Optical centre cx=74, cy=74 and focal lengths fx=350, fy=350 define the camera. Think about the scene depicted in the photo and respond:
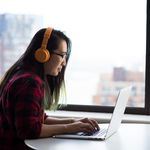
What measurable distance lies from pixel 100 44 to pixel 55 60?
997 mm

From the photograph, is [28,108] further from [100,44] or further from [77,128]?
[100,44]

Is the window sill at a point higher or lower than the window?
lower

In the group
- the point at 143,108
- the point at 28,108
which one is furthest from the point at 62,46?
the point at 143,108

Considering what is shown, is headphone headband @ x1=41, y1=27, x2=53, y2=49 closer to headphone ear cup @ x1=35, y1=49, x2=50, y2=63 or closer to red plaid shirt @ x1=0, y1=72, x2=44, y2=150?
headphone ear cup @ x1=35, y1=49, x2=50, y2=63

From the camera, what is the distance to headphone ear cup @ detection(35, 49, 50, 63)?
167 centimetres

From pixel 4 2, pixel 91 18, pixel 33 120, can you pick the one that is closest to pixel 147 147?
pixel 33 120

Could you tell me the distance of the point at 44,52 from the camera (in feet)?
5.49

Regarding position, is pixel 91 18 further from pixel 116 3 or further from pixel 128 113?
pixel 128 113

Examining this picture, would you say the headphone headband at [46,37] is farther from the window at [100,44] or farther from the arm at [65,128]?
the window at [100,44]

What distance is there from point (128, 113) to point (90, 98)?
318 millimetres

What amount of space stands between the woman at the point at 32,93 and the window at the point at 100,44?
2.82ft

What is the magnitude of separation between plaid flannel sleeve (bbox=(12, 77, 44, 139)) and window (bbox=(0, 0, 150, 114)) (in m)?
1.14

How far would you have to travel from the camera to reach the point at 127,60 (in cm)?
266

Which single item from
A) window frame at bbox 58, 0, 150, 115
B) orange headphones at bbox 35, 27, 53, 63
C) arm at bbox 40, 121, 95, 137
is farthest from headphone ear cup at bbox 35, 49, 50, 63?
window frame at bbox 58, 0, 150, 115
